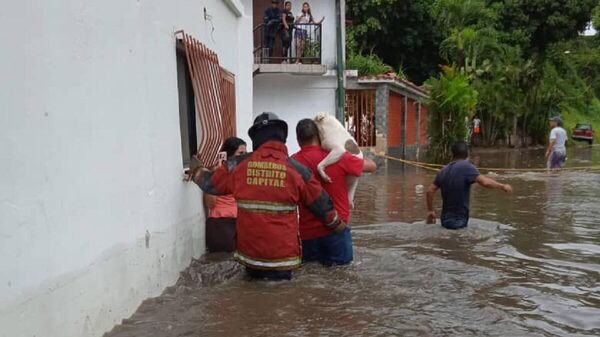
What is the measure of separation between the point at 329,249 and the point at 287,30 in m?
12.8

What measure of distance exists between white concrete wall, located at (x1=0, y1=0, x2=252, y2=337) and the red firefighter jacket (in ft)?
1.87

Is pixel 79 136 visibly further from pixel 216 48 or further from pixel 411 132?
pixel 411 132

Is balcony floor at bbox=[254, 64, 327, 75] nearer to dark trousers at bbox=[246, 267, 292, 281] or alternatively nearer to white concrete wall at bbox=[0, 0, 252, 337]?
white concrete wall at bbox=[0, 0, 252, 337]

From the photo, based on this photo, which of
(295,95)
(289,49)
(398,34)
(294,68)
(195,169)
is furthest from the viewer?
(398,34)

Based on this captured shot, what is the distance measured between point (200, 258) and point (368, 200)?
6.78 meters

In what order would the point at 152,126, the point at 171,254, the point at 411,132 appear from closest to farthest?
the point at 152,126
the point at 171,254
the point at 411,132

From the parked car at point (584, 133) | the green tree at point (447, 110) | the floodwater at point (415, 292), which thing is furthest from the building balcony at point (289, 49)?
the parked car at point (584, 133)

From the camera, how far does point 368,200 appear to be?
12578 mm

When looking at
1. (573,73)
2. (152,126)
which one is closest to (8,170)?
(152,126)

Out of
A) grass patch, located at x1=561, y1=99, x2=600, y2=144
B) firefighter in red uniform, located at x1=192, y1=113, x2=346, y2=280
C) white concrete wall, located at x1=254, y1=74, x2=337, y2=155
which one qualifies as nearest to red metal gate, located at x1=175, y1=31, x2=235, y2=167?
firefighter in red uniform, located at x1=192, y1=113, x2=346, y2=280

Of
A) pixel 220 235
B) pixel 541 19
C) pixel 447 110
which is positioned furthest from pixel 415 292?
pixel 541 19

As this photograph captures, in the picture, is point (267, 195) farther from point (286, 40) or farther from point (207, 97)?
point (286, 40)

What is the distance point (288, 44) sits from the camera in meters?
18.1

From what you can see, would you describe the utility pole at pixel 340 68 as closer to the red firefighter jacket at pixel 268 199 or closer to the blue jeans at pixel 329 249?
the blue jeans at pixel 329 249
